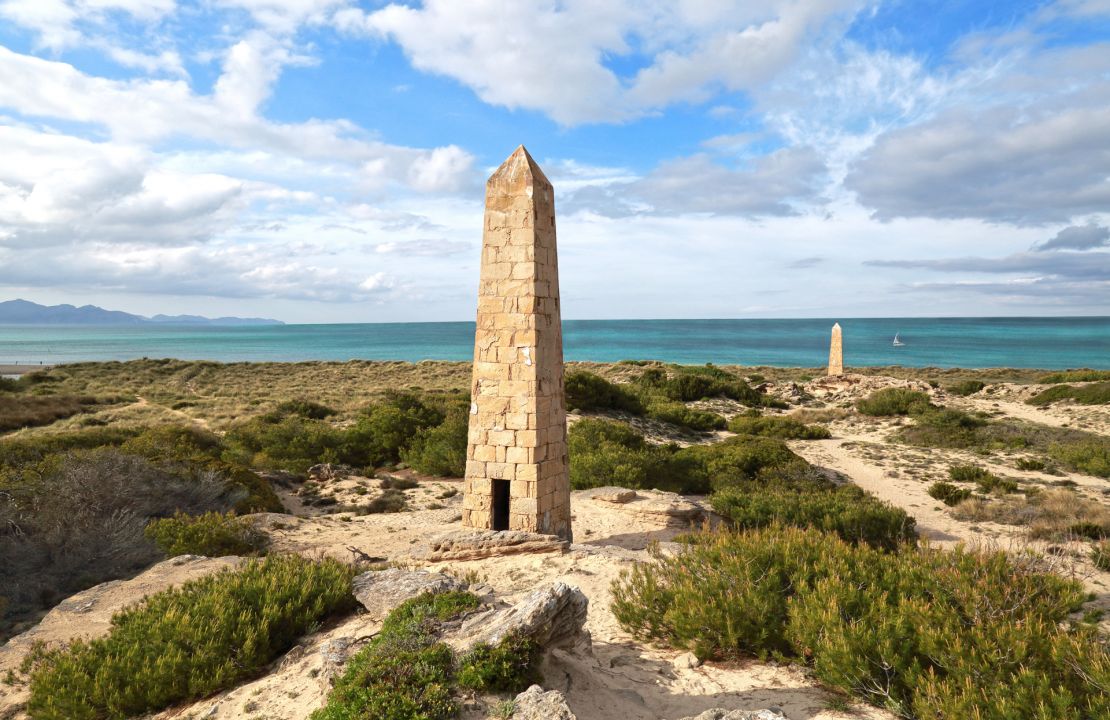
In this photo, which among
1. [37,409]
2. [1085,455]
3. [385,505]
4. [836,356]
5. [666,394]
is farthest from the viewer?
[836,356]

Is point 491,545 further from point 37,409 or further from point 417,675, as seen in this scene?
point 37,409

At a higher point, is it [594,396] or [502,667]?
[502,667]

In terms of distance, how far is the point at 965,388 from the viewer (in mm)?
36844

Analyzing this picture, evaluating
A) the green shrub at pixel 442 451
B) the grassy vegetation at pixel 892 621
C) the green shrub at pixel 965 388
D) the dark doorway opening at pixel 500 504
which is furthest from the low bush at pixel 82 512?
the green shrub at pixel 965 388

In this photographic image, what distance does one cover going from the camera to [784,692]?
207 inches

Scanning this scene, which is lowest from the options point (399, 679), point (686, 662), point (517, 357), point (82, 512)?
point (686, 662)

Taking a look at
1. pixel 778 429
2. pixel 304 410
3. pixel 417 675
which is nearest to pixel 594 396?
pixel 778 429

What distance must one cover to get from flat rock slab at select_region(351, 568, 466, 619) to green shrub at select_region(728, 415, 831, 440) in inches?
827

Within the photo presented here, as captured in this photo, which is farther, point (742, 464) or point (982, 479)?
point (742, 464)

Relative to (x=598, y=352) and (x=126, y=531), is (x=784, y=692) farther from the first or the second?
(x=598, y=352)

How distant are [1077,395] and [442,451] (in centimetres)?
3233

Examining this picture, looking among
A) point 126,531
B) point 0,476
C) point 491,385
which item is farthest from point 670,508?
point 0,476

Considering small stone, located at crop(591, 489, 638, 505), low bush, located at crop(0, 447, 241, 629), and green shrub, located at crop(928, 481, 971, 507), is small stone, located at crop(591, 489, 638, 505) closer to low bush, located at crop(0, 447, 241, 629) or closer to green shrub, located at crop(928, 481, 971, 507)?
low bush, located at crop(0, 447, 241, 629)

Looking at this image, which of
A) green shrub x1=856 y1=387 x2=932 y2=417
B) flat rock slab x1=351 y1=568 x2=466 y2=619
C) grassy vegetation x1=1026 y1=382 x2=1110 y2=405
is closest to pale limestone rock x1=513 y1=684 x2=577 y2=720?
flat rock slab x1=351 y1=568 x2=466 y2=619
